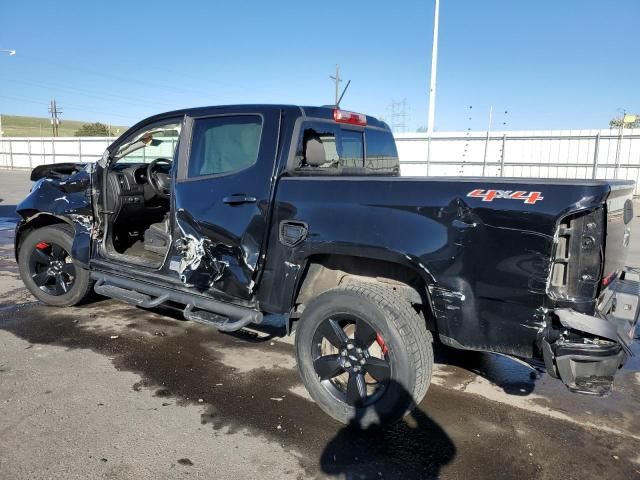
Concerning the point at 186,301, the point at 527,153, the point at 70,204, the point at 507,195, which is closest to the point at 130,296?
the point at 186,301

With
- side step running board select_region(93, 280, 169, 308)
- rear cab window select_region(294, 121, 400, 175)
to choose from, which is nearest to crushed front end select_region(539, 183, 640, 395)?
rear cab window select_region(294, 121, 400, 175)

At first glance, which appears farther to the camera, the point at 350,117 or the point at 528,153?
the point at 528,153

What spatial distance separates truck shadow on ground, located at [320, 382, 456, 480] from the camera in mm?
2701

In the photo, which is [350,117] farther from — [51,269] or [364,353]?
[51,269]

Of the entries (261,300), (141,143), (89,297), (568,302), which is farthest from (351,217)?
(89,297)

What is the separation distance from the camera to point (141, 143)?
4609 millimetres

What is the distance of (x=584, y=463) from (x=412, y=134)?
1713 centimetres

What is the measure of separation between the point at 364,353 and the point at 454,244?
0.88 meters

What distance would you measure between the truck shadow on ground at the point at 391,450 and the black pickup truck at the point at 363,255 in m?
0.11

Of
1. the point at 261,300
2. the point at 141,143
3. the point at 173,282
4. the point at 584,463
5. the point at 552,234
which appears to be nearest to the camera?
the point at 552,234

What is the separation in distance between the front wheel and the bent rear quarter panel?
220mm

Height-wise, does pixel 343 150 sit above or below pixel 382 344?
above

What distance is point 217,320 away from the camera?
367cm

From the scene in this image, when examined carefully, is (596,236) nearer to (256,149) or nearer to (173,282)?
(256,149)
